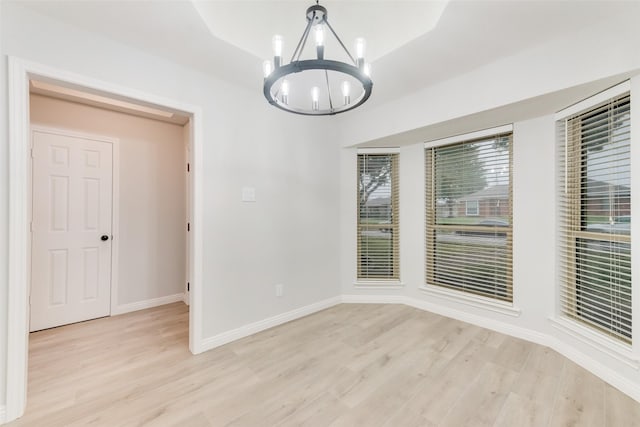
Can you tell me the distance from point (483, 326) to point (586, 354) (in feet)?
2.75

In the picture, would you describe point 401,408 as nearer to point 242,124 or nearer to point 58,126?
point 242,124

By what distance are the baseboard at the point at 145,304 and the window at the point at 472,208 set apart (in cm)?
386

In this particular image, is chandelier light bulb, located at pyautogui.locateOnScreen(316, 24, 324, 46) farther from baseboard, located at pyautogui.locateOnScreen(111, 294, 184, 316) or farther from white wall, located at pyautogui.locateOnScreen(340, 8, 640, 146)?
baseboard, located at pyautogui.locateOnScreen(111, 294, 184, 316)

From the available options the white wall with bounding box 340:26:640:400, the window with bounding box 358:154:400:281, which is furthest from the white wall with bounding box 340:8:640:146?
the window with bounding box 358:154:400:281

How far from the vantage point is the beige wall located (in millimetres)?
3404

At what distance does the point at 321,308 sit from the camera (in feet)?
11.5

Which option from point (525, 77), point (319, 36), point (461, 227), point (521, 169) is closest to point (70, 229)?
point (319, 36)

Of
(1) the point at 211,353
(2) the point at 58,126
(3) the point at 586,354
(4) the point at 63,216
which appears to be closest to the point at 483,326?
(3) the point at 586,354

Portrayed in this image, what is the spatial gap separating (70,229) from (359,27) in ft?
11.9

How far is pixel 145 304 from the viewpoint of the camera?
3.61 m

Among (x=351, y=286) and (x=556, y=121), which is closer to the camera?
(x=556, y=121)

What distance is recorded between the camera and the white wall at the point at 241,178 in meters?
1.87

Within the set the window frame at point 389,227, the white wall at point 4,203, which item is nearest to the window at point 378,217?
the window frame at point 389,227

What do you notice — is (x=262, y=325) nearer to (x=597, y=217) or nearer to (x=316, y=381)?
(x=316, y=381)
